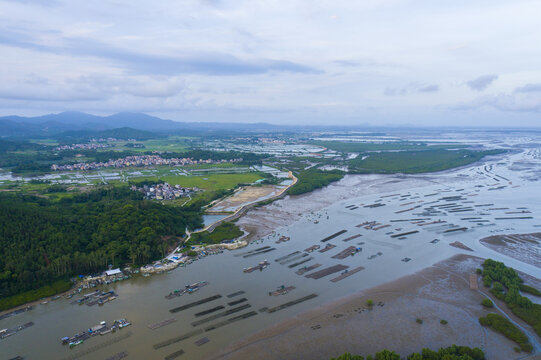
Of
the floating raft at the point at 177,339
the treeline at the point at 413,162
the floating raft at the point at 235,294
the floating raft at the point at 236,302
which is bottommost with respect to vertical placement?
the floating raft at the point at 177,339

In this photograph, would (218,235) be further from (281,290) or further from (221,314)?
(221,314)

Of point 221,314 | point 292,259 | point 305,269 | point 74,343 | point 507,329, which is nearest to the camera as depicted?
point 74,343

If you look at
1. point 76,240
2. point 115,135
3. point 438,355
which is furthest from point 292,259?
point 115,135

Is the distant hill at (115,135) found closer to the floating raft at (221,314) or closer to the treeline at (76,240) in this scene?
the treeline at (76,240)

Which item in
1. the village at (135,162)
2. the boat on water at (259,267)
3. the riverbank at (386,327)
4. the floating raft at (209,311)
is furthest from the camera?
the village at (135,162)

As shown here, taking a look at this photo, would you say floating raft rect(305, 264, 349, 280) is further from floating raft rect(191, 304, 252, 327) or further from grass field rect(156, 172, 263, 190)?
grass field rect(156, 172, 263, 190)

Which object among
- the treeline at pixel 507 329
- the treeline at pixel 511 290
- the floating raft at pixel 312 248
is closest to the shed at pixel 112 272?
the floating raft at pixel 312 248

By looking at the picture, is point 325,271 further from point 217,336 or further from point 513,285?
point 513,285
